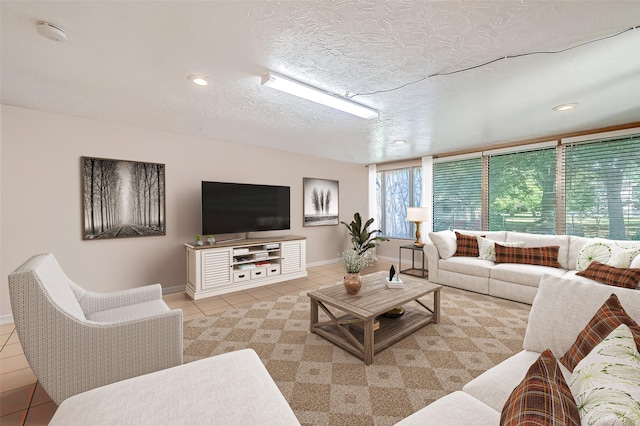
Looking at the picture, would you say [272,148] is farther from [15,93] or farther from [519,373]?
[519,373]

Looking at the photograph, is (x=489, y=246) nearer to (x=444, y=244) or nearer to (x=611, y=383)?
(x=444, y=244)

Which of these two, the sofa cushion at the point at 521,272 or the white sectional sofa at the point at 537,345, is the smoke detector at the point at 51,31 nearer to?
the white sectional sofa at the point at 537,345

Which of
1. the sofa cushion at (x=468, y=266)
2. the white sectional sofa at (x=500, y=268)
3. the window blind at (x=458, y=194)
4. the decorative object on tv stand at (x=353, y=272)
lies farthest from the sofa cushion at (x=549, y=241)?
the decorative object on tv stand at (x=353, y=272)

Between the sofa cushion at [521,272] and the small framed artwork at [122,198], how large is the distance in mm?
4551

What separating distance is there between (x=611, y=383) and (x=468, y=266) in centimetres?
337

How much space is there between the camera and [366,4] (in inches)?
53.9

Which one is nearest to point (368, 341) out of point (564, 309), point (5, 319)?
point (564, 309)

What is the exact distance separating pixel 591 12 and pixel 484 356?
236 centimetres

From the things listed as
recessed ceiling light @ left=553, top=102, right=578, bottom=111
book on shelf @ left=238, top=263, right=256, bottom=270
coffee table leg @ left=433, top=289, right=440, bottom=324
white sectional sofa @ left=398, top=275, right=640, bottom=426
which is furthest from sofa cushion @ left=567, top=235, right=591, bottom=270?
book on shelf @ left=238, top=263, right=256, bottom=270

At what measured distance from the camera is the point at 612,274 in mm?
2695

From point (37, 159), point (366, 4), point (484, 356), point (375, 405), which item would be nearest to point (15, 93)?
point (37, 159)

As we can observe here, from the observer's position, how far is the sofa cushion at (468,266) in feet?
12.1

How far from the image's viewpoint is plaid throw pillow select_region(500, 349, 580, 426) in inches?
26.5

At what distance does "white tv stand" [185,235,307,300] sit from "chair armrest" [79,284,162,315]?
121 centimetres
